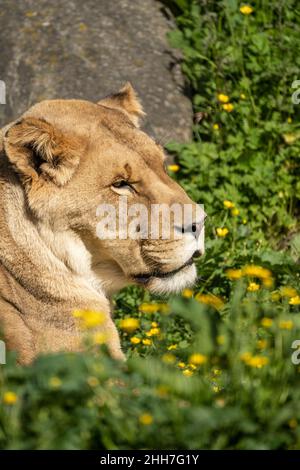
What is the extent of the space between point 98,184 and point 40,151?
304mm

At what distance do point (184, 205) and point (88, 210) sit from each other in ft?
1.39

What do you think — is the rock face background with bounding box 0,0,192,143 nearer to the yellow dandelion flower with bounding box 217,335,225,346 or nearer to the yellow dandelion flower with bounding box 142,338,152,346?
the yellow dandelion flower with bounding box 142,338,152,346

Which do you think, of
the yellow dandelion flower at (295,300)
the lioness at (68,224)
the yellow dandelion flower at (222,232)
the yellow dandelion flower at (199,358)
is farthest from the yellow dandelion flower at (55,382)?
the yellow dandelion flower at (222,232)

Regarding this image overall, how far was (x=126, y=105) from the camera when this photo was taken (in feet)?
15.8

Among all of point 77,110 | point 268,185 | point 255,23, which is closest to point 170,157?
point 268,185

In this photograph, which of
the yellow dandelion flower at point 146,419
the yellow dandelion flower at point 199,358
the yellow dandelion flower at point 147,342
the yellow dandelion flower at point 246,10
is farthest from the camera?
the yellow dandelion flower at point 246,10

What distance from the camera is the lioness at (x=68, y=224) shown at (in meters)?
4.18

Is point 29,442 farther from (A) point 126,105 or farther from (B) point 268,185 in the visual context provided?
(B) point 268,185

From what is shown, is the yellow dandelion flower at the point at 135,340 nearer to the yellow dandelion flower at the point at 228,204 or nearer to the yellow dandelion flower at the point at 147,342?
the yellow dandelion flower at the point at 147,342

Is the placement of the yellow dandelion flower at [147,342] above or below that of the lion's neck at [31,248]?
below

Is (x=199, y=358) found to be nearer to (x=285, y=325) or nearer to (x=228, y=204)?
(x=285, y=325)

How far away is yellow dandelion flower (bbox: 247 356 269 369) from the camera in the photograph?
10.3 ft

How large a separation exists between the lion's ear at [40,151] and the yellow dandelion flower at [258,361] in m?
1.39

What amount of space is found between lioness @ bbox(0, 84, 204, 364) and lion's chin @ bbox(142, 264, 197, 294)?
0.04 meters
